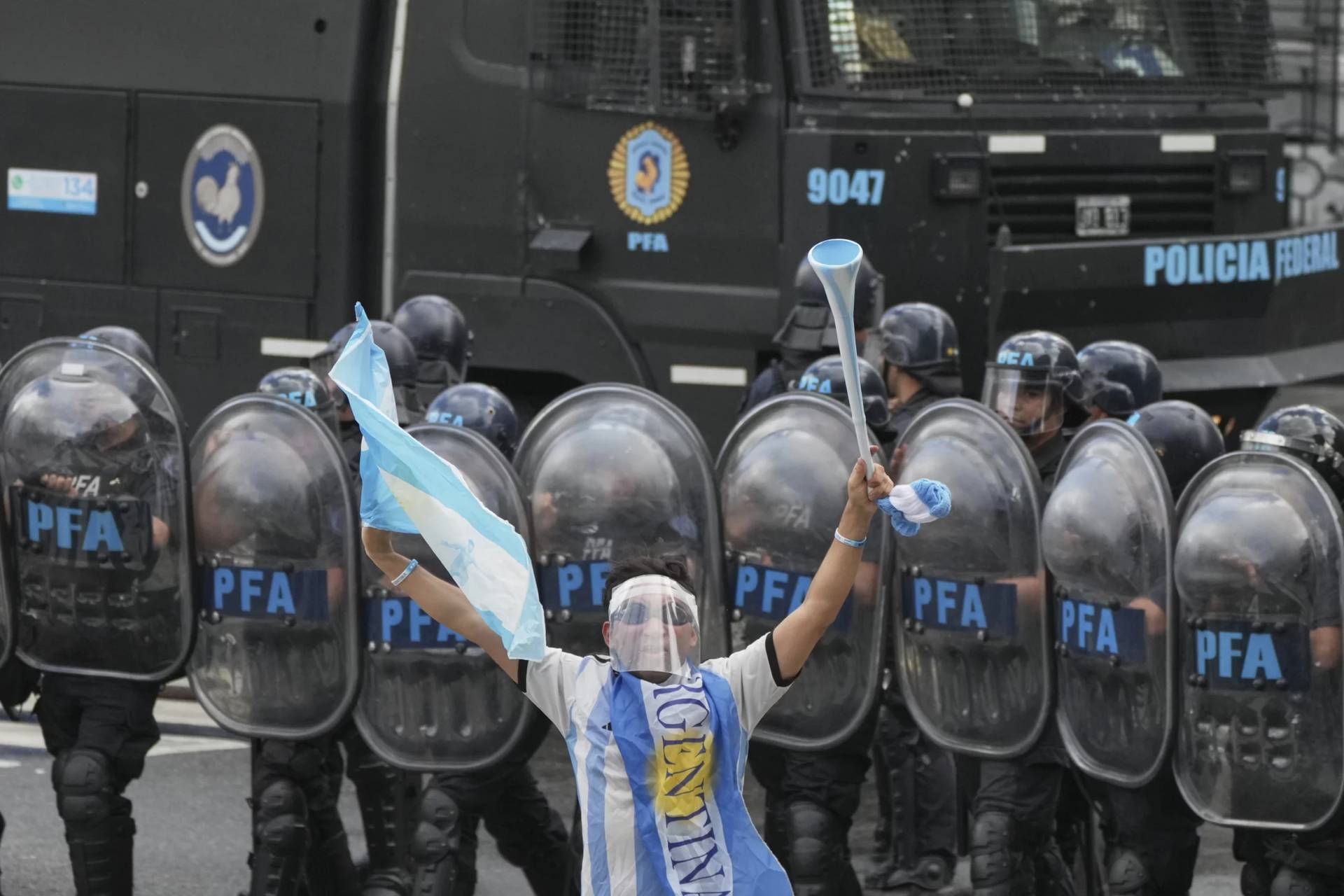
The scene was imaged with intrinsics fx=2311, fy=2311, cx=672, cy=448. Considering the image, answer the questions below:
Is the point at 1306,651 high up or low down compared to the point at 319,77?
down

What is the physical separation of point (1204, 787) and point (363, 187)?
6.06 meters

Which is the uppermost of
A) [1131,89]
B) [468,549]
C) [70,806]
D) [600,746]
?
[1131,89]

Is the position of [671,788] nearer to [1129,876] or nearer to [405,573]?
[405,573]

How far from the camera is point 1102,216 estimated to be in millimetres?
10031

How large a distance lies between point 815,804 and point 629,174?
4.34 m

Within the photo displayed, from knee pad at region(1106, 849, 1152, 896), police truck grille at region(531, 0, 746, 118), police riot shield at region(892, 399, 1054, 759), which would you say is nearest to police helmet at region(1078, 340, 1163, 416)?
police riot shield at region(892, 399, 1054, 759)

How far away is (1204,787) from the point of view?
5.54 m

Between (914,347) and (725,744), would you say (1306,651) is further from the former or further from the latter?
(914,347)

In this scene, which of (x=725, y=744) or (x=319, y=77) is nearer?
(x=725, y=744)

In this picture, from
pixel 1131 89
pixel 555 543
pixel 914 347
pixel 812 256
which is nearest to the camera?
pixel 812 256

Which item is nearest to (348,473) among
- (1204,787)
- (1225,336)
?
(1204,787)

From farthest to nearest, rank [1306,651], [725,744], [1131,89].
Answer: [1131,89], [1306,651], [725,744]

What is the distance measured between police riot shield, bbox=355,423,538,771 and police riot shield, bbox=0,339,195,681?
60cm

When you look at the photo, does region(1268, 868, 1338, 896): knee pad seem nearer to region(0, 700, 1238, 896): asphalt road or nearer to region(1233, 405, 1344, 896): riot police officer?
region(1233, 405, 1344, 896): riot police officer
